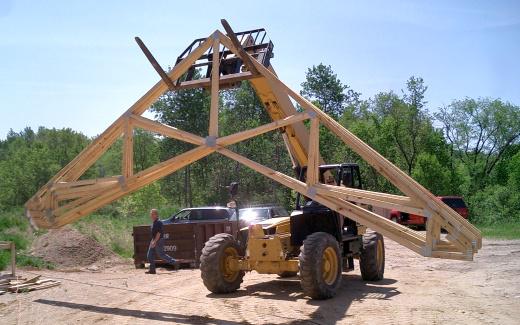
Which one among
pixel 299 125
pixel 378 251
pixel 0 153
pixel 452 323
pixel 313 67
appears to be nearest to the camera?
pixel 452 323

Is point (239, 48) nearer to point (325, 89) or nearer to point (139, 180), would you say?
point (139, 180)

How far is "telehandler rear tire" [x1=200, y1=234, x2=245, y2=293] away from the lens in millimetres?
11312

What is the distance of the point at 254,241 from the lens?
11430 mm

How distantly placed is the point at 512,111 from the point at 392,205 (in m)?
49.7

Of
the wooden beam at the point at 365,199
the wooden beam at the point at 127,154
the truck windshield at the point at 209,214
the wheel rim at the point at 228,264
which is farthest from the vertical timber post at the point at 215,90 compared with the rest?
the truck windshield at the point at 209,214

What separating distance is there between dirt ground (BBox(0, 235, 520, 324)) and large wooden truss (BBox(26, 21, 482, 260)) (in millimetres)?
1383

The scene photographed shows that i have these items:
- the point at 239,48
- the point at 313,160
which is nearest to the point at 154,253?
the point at 239,48

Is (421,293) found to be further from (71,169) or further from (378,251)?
(71,169)

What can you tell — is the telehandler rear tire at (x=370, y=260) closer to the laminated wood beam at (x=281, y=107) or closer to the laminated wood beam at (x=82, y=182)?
the laminated wood beam at (x=281, y=107)

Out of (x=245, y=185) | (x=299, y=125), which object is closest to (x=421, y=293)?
(x=299, y=125)

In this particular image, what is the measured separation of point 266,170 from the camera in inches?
378

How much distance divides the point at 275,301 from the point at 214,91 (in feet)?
13.7

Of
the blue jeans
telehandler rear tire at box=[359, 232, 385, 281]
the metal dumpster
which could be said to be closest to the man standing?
the blue jeans

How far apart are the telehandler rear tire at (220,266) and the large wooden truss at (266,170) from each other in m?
1.94
